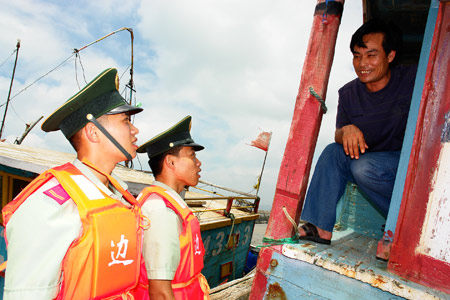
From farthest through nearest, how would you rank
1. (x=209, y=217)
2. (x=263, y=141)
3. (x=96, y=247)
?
1. (x=263, y=141)
2. (x=209, y=217)
3. (x=96, y=247)

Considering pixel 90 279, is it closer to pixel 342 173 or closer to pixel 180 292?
pixel 180 292

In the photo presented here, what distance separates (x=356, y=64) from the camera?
236cm

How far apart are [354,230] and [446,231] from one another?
7.36 feet

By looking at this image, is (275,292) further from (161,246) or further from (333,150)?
(333,150)

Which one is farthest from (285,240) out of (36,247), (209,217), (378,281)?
(209,217)

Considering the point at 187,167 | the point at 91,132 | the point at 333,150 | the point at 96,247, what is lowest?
the point at 96,247

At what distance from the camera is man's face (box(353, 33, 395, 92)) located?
2291mm

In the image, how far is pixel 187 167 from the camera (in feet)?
8.62

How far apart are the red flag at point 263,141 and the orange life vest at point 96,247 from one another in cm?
1078

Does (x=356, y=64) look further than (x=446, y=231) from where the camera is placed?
Yes

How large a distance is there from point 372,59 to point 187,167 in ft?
6.18

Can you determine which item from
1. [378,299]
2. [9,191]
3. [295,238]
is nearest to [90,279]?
[295,238]

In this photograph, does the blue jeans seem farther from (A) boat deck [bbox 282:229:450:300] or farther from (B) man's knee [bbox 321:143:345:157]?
(A) boat deck [bbox 282:229:450:300]

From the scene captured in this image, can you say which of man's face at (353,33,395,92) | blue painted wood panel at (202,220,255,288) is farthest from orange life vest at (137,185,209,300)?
blue painted wood panel at (202,220,255,288)
